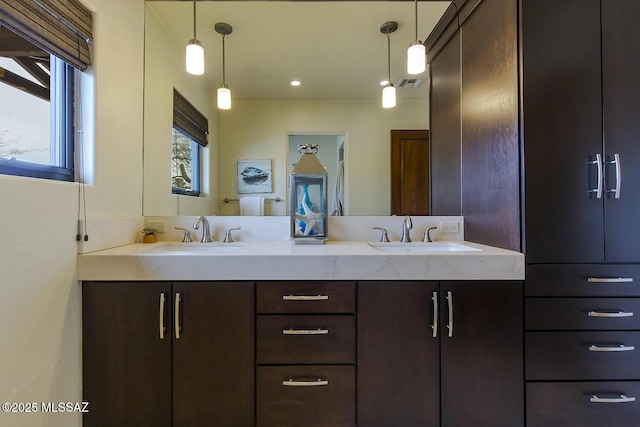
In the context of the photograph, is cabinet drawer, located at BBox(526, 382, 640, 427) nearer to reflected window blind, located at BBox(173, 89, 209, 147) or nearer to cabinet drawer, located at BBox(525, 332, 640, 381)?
cabinet drawer, located at BBox(525, 332, 640, 381)

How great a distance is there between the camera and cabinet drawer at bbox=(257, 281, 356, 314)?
118 cm

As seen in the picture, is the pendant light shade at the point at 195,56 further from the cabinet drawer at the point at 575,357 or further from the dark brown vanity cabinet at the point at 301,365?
the cabinet drawer at the point at 575,357

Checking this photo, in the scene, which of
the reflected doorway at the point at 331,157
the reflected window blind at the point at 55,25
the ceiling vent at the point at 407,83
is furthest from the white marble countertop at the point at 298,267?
the ceiling vent at the point at 407,83

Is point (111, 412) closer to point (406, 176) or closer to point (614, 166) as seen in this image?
point (406, 176)

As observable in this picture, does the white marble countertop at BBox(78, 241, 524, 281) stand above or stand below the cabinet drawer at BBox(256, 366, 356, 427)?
above

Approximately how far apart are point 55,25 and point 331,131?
4.38ft

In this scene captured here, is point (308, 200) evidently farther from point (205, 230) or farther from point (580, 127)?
point (580, 127)

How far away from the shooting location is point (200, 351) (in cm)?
117

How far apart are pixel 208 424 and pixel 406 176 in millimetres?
1649

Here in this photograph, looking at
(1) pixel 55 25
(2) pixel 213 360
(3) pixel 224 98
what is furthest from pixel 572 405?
(1) pixel 55 25

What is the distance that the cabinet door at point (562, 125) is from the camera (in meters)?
1.22

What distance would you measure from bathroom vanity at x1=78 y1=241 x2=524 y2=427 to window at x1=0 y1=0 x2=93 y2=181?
450mm

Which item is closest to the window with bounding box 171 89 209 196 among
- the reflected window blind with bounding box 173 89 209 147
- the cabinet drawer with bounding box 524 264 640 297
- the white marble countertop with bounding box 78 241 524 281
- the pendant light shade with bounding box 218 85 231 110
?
the reflected window blind with bounding box 173 89 209 147

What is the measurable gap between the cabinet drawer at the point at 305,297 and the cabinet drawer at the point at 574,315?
755 millimetres
